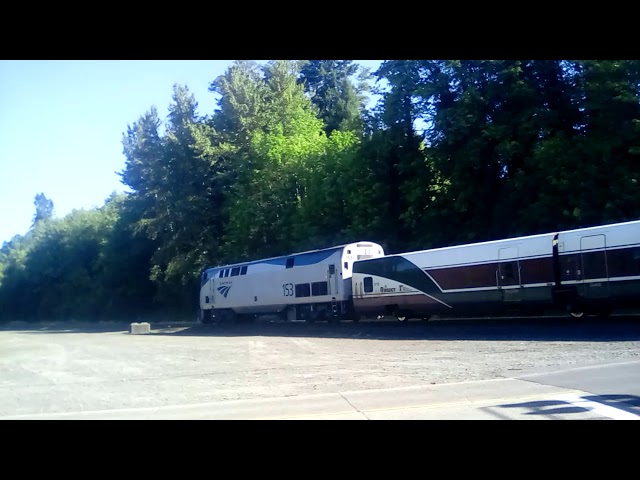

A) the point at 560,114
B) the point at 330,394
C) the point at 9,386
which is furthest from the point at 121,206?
the point at 330,394

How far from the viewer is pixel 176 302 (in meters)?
68.7

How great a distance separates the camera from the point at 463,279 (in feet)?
93.9

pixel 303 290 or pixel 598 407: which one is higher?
pixel 303 290

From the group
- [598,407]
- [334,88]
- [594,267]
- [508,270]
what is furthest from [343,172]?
[598,407]

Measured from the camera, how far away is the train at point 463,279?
23.6 metres

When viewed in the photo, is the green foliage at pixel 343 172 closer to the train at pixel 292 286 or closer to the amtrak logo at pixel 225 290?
the train at pixel 292 286

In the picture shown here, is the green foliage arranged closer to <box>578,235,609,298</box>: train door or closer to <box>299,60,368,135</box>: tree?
<box>299,60,368,135</box>: tree

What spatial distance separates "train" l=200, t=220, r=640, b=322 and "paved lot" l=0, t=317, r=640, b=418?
1.09 m

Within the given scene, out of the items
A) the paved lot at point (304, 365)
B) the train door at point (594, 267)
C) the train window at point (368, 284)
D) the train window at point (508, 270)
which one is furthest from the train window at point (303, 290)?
the train door at point (594, 267)

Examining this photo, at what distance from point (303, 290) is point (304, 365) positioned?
2101cm

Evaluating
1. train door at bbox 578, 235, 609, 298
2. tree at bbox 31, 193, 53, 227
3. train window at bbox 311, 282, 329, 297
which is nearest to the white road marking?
train door at bbox 578, 235, 609, 298

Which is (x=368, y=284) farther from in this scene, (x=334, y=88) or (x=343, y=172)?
(x=334, y=88)
